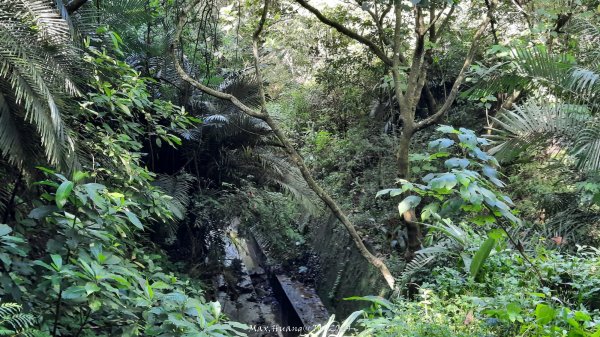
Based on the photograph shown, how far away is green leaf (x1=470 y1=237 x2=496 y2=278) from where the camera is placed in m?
3.03

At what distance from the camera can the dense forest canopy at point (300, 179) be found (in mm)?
2590

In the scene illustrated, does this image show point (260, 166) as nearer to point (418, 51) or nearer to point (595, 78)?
point (418, 51)

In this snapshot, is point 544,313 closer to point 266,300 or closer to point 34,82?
point 34,82

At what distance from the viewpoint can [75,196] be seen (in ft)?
8.45

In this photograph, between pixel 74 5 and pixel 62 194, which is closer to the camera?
pixel 62 194

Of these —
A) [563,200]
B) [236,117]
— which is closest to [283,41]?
[236,117]

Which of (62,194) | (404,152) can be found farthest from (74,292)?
(404,152)

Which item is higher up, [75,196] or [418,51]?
[418,51]

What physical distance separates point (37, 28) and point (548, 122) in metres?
4.12

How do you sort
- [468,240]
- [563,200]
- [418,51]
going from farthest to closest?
[563,200]
[418,51]
[468,240]

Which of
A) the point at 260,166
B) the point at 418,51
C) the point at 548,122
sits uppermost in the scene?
the point at 418,51

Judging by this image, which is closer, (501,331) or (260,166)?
(501,331)

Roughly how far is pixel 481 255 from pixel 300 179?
442cm

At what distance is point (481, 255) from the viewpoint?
3.15 m
